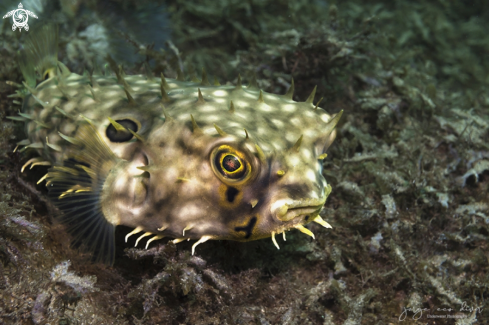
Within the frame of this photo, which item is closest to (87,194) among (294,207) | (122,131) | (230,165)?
(122,131)

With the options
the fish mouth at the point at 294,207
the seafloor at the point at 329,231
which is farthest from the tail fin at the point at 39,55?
the fish mouth at the point at 294,207

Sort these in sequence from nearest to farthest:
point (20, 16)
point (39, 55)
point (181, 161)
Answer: point (181, 161)
point (39, 55)
point (20, 16)

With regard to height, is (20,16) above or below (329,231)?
above

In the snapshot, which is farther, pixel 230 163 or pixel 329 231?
pixel 329 231

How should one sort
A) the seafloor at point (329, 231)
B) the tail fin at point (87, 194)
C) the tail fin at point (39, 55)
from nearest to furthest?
the tail fin at point (87, 194)
the seafloor at point (329, 231)
the tail fin at point (39, 55)
